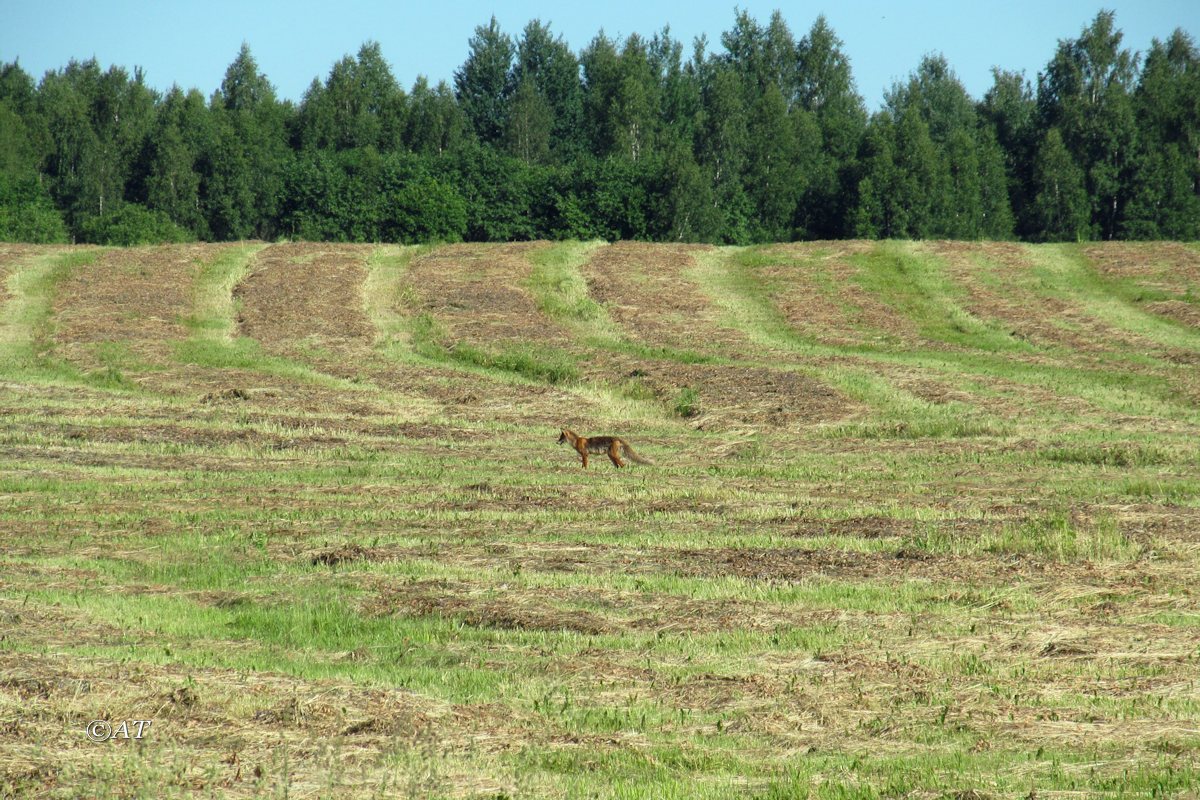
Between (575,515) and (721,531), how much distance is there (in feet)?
7.07

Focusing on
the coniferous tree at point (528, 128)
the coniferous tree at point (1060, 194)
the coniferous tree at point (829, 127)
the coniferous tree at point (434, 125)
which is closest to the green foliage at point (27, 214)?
the coniferous tree at point (434, 125)

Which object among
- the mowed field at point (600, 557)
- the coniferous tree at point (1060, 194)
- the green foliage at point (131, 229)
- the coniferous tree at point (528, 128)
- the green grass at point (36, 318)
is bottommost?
the mowed field at point (600, 557)

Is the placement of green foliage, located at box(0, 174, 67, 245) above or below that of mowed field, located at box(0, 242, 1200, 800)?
above

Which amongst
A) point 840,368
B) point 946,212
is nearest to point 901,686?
point 840,368

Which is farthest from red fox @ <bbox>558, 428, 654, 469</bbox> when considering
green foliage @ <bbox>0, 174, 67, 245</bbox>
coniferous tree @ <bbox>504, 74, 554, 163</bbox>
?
coniferous tree @ <bbox>504, 74, 554, 163</bbox>

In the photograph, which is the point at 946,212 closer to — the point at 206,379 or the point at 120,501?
the point at 206,379

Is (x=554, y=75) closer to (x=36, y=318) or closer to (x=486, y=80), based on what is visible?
(x=486, y=80)

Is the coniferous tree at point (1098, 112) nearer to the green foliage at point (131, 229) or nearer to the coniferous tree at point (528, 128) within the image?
the coniferous tree at point (528, 128)

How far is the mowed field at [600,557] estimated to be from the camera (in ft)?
26.3

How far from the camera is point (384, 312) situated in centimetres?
4144

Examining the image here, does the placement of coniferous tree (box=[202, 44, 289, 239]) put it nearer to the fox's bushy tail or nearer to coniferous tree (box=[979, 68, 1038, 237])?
coniferous tree (box=[979, 68, 1038, 237])

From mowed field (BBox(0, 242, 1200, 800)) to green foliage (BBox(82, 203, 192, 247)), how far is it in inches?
1485

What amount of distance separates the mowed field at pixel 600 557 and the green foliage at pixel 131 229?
37.7 meters

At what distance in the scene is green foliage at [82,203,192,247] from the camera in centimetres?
7488
